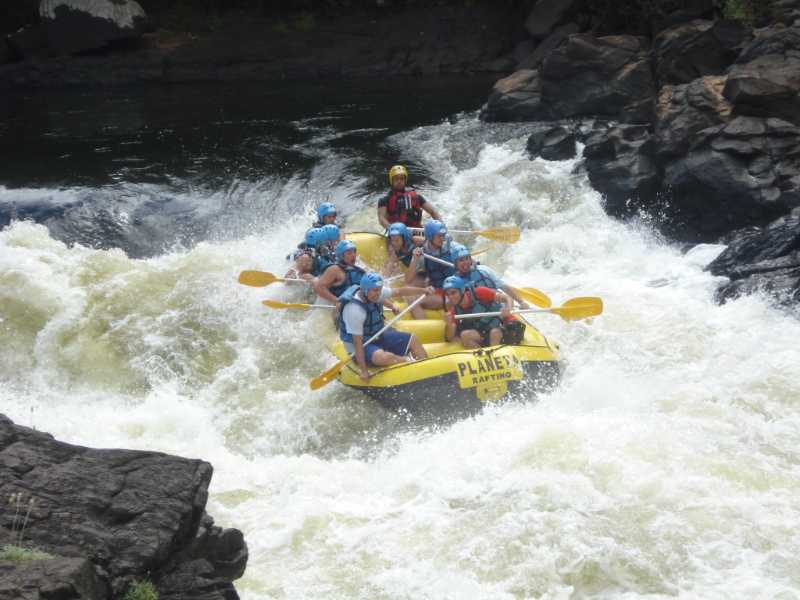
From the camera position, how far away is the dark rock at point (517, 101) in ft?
47.2

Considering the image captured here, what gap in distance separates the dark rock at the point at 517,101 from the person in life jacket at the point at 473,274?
694 cm

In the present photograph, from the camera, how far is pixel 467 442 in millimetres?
6648

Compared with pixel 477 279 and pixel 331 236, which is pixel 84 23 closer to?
pixel 331 236

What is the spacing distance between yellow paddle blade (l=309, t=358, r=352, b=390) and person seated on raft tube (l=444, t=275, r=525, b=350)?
0.94 meters

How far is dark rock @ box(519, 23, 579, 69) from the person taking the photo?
17.6 m

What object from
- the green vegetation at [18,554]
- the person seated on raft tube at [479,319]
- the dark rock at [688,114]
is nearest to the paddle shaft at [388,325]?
the person seated on raft tube at [479,319]

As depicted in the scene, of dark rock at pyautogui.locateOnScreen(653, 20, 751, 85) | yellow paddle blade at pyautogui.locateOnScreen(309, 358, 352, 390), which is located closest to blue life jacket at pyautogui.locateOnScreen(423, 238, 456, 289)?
yellow paddle blade at pyautogui.locateOnScreen(309, 358, 352, 390)

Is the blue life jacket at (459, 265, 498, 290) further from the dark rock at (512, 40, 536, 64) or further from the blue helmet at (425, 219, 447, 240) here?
the dark rock at (512, 40, 536, 64)

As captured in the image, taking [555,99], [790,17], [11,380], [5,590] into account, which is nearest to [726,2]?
[790,17]

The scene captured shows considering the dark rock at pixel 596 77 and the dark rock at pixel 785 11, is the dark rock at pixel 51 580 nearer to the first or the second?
the dark rock at pixel 596 77

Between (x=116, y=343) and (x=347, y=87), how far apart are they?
11.0 m

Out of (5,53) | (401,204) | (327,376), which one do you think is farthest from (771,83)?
(5,53)

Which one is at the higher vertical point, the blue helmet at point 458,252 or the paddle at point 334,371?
the blue helmet at point 458,252

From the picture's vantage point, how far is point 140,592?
4.17m
